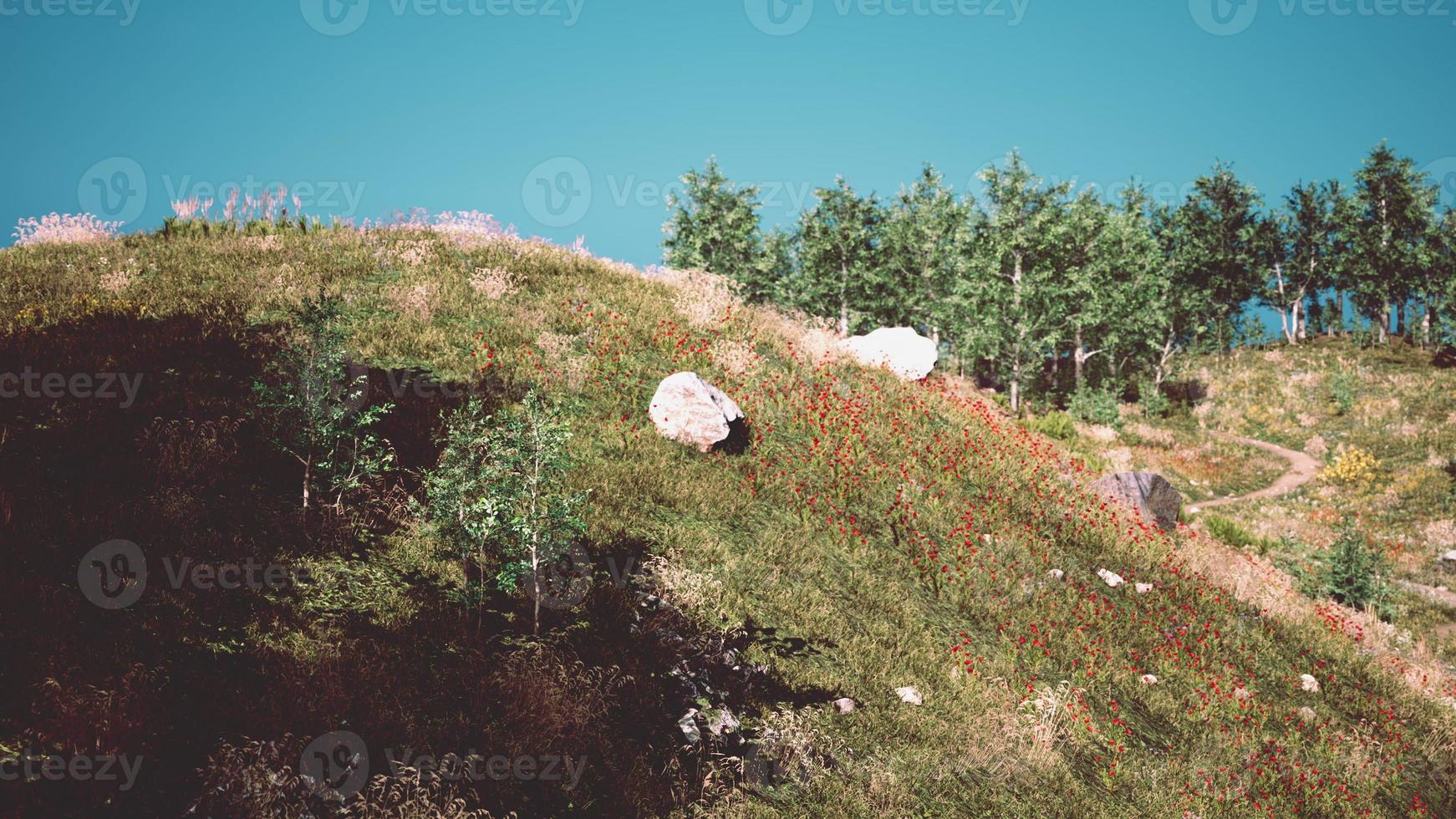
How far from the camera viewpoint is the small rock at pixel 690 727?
5.65 metres

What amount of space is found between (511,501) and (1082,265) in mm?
34032

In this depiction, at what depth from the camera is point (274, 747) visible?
4.15 m

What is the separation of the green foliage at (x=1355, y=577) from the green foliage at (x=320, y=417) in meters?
18.0

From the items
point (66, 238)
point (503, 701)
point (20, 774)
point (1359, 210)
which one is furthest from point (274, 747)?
point (1359, 210)

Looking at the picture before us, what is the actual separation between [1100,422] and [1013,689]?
2756cm

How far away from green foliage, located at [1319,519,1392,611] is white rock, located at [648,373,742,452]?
1342cm

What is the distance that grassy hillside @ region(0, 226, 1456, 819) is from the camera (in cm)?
469

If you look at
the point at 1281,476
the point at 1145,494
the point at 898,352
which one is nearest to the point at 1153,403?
the point at 1281,476

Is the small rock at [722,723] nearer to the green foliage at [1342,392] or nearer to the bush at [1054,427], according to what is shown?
the bush at [1054,427]

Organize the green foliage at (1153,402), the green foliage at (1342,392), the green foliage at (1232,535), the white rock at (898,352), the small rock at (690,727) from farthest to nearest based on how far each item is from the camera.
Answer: the green foliage at (1153,402), the green foliage at (1342,392), the white rock at (898,352), the green foliage at (1232,535), the small rock at (690,727)

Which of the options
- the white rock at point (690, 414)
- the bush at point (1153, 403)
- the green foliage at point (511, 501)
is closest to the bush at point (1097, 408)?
the bush at point (1153, 403)

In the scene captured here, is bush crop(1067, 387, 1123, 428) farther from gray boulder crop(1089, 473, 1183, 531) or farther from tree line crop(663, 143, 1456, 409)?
gray boulder crop(1089, 473, 1183, 531)

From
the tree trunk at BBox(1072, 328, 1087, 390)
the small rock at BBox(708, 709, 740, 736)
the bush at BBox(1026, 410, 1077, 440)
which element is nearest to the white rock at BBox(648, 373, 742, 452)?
the small rock at BBox(708, 709, 740, 736)

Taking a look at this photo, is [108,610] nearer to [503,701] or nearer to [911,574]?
[503,701]
